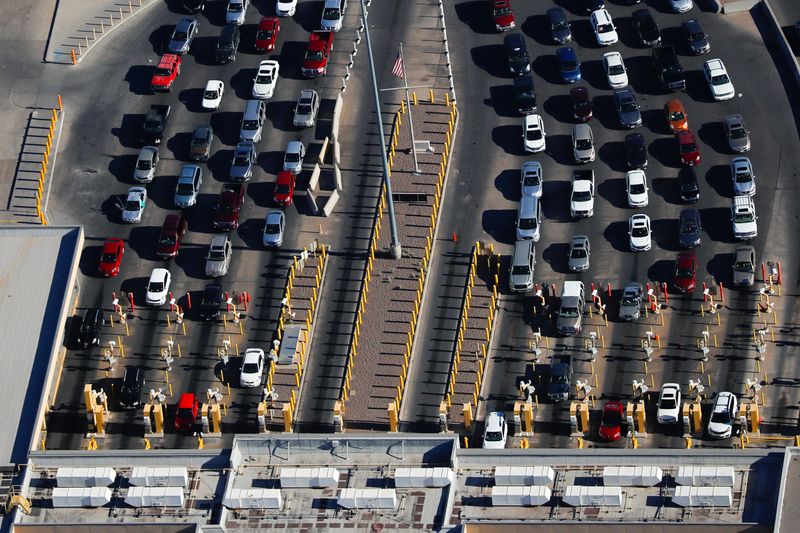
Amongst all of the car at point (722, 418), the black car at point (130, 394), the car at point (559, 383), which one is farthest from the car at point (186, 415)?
the car at point (722, 418)

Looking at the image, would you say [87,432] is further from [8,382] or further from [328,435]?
[328,435]

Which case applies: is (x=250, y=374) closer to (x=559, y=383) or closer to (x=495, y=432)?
(x=495, y=432)

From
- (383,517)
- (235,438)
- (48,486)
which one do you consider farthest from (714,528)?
(48,486)

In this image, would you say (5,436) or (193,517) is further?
(5,436)

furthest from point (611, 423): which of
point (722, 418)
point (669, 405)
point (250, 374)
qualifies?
point (250, 374)

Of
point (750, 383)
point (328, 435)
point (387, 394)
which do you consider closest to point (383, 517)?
point (328, 435)
